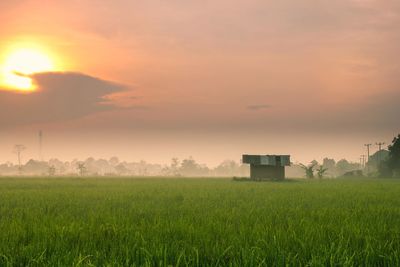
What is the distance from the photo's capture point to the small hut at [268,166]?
55.0m

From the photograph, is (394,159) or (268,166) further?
(394,159)

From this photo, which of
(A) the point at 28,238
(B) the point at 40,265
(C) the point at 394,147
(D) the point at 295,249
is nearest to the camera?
(B) the point at 40,265

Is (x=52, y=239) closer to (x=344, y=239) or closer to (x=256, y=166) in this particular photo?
(x=344, y=239)

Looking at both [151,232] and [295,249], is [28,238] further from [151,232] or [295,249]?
[295,249]

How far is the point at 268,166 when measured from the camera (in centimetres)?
5544

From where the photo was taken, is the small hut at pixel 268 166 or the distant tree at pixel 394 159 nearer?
the small hut at pixel 268 166

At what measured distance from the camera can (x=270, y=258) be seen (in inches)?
194

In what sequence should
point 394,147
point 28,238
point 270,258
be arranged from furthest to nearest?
point 394,147, point 28,238, point 270,258

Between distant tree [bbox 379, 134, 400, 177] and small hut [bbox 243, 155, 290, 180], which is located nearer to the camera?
small hut [bbox 243, 155, 290, 180]

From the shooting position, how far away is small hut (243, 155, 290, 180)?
55.0 meters

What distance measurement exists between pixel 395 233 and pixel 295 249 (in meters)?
2.62

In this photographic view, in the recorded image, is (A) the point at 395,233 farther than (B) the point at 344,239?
Yes

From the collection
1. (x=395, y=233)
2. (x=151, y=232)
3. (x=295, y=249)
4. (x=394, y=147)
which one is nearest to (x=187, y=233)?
(x=151, y=232)

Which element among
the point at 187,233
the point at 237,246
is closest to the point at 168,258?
the point at 237,246
